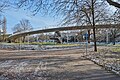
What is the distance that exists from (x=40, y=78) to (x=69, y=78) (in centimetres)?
130

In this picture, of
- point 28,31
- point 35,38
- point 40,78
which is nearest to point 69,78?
point 40,78

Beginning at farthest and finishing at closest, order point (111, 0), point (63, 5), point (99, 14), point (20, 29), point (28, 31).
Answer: point (20, 29), point (28, 31), point (99, 14), point (63, 5), point (111, 0)

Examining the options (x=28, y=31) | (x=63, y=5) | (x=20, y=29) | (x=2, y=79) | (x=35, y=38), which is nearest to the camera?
(x=2, y=79)

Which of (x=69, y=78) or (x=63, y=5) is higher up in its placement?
(x=63, y=5)

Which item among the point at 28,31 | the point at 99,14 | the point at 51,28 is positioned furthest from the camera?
the point at 28,31

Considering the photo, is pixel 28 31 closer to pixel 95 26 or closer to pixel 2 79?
pixel 95 26

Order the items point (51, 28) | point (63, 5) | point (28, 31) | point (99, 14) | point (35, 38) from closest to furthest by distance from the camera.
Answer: point (63, 5) < point (99, 14) < point (51, 28) < point (28, 31) < point (35, 38)

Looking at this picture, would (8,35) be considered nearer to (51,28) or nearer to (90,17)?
(51,28)

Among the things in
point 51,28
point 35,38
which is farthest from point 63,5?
point 35,38

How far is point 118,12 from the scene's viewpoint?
52.9 feet

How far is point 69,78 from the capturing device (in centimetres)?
1065

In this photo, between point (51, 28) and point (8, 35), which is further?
point (8, 35)

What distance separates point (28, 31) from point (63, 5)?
2932 inches

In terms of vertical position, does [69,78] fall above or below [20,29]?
below
